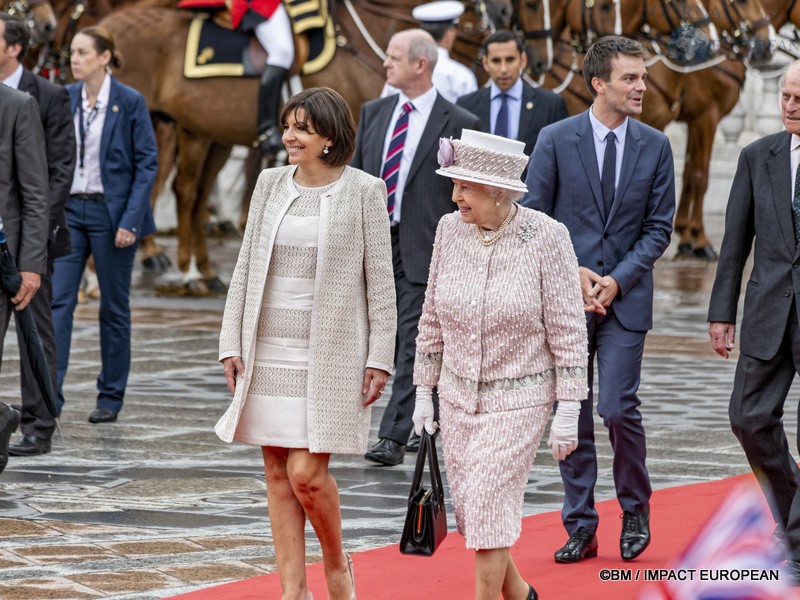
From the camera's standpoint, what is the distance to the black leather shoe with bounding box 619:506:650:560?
5848 mm

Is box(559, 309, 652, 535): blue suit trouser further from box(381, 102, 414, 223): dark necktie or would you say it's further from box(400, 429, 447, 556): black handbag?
box(381, 102, 414, 223): dark necktie

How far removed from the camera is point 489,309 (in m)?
4.86

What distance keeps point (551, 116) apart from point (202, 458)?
271 centimetres

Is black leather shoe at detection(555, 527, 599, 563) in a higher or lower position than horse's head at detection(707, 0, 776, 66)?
lower

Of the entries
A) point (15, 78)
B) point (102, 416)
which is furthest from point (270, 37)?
point (15, 78)

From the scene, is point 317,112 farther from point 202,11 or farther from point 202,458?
point 202,11

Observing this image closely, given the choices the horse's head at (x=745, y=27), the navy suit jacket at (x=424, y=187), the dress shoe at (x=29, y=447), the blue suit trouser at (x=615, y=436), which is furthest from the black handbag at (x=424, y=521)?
the horse's head at (x=745, y=27)

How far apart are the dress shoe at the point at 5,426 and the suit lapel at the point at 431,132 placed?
89.6 inches

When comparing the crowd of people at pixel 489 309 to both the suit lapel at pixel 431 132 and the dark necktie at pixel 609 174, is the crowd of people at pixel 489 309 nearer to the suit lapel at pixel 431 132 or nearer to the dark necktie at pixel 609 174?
the dark necktie at pixel 609 174

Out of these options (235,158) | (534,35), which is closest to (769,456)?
(534,35)

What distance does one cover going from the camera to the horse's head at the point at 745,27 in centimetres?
1501

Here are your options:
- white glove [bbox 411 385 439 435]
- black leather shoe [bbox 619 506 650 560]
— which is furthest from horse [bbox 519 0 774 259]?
white glove [bbox 411 385 439 435]

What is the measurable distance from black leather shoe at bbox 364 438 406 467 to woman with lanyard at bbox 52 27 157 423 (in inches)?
69.9

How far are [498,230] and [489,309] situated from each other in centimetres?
25
